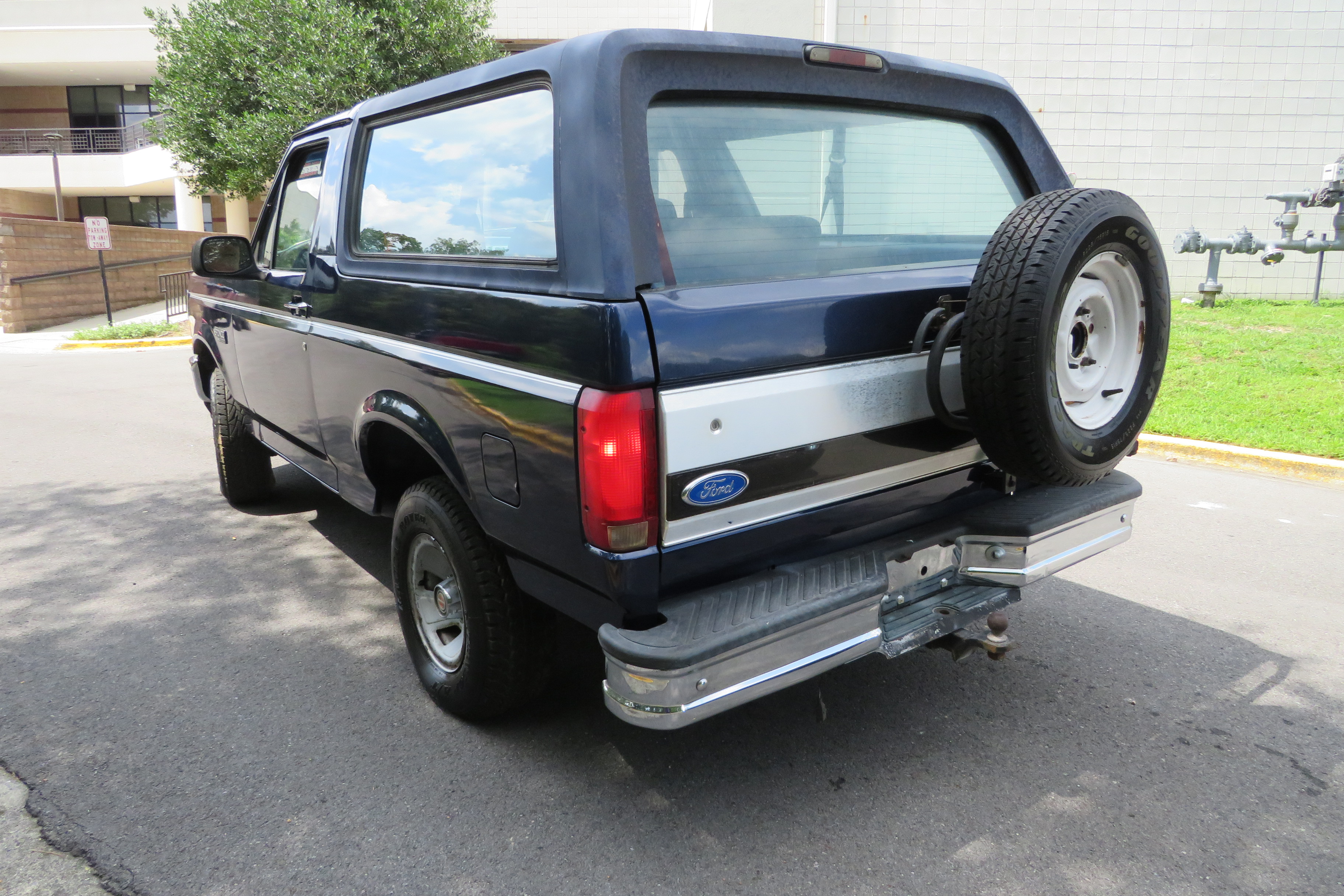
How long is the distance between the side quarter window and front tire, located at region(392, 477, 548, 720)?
143 cm

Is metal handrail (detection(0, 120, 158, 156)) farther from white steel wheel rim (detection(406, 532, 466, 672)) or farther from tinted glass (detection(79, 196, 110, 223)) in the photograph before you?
white steel wheel rim (detection(406, 532, 466, 672))

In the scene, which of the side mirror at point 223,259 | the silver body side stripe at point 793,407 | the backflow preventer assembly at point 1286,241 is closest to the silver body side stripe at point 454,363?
the silver body side stripe at point 793,407

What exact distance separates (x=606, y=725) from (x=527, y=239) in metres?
1.60

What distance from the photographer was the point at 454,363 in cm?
278

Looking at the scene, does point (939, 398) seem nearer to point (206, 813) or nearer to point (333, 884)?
point (333, 884)

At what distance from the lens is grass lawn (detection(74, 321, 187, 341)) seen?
54.2 feet

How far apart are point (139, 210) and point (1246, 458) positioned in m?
35.0

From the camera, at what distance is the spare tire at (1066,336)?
2.46 metres

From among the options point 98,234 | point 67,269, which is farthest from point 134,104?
point 98,234

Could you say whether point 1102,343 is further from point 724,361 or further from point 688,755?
point 688,755

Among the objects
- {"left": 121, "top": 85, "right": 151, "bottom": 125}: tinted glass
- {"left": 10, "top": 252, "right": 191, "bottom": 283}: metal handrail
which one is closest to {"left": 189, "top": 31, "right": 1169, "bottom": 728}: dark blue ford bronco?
{"left": 10, "top": 252, "right": 191, "bottom": 283}: metal handrail

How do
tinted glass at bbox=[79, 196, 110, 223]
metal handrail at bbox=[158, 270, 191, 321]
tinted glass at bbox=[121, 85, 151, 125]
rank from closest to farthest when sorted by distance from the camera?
metal handrail at bbox=[158, 270, 191, 321] < tinted glass at bbox=[121, 85, 151, 125] < tinted glass at bbox=[79, 196, 110, 223]

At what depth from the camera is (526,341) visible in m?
2.49

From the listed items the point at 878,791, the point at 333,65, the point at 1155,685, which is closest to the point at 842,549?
the point at 878,791
